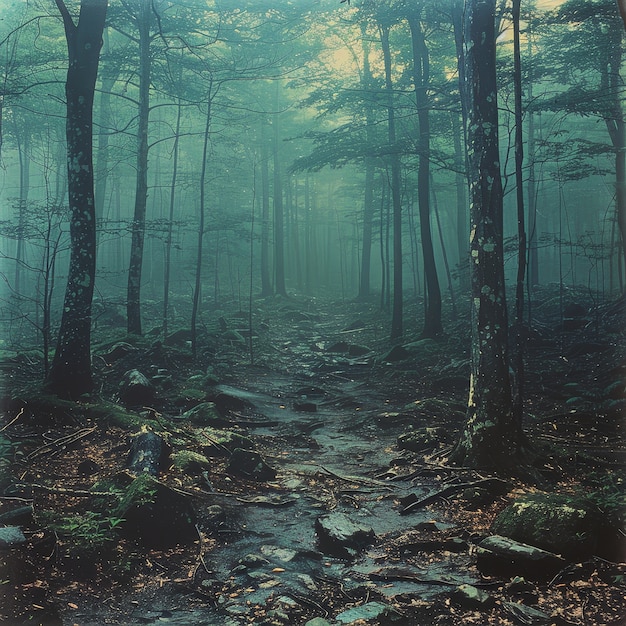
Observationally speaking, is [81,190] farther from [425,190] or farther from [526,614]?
[425,190]

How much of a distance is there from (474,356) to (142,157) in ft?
40.0

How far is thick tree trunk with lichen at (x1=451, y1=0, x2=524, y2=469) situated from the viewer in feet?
21.1

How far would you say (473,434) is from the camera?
653cm

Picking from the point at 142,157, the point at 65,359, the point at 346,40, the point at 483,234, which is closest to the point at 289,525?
the point at 483,234

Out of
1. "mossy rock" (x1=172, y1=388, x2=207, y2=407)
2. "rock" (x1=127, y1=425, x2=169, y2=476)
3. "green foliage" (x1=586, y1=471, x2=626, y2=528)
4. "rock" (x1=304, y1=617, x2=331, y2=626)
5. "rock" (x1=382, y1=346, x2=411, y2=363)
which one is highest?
"rock" (x1=382, y1=346, x2=411, y2=363)

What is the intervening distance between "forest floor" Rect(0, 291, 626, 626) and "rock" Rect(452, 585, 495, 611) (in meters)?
0.01

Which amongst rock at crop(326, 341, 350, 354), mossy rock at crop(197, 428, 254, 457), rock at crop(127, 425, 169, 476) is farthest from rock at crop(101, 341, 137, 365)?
rock at crop(326, 341, 350, 354)

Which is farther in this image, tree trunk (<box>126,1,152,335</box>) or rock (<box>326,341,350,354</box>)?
rock (<box>326,341,350,354</box>)

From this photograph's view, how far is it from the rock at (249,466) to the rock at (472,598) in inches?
131

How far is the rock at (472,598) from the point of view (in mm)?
3715

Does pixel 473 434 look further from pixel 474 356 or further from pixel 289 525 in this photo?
pixel 289 525

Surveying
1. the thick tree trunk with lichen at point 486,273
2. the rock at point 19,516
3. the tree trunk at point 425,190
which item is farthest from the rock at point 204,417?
the tree trunk at point 425,190

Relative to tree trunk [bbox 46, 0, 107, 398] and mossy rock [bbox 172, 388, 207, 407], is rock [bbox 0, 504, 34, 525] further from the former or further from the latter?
mossy rock [bbox 172, 388, 207, 407]

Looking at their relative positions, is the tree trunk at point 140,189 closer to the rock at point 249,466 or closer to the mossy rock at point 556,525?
the rock at point 249,466
